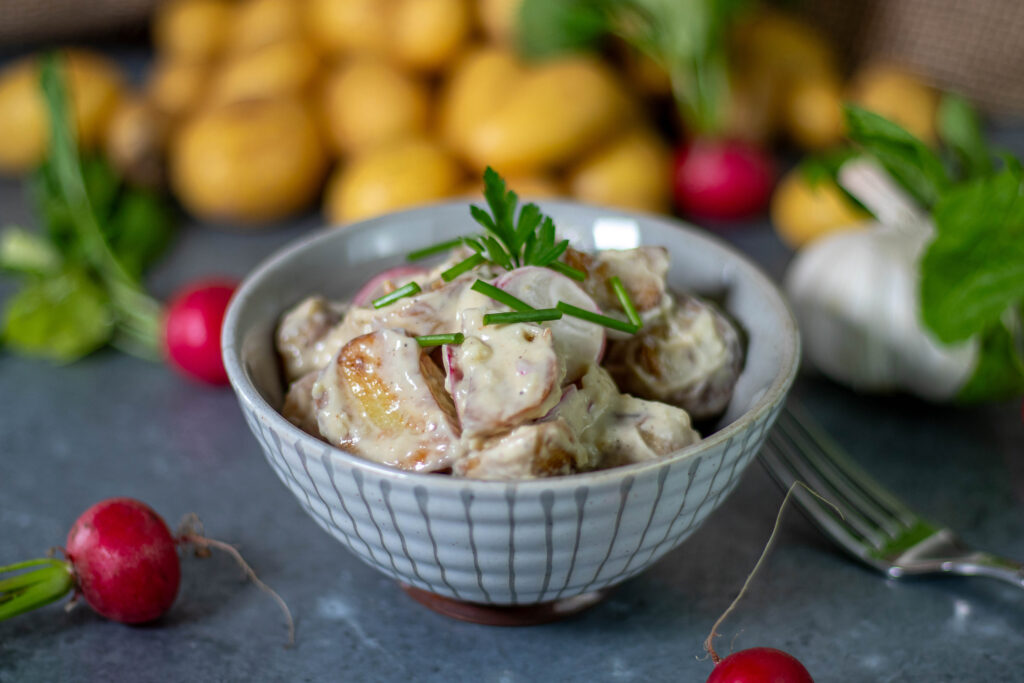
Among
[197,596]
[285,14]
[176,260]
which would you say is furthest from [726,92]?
[197,596]

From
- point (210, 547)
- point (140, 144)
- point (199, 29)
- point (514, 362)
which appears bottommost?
point (210, 547)

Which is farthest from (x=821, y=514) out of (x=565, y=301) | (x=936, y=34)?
(x=936, y=34)

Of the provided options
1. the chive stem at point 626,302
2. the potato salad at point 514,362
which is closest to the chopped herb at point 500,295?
the potato salad at point 514,362

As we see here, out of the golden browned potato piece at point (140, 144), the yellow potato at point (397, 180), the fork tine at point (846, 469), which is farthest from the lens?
the golden browned potato piece at point (140, 144)

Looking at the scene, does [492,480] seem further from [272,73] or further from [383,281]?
[272,73]

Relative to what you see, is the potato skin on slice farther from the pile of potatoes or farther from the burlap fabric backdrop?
the burlap fabric backdrop

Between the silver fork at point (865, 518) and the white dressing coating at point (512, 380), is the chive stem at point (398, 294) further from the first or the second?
the silver fork at point (865, 518)

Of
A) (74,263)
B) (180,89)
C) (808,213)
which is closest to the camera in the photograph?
(74,263)
